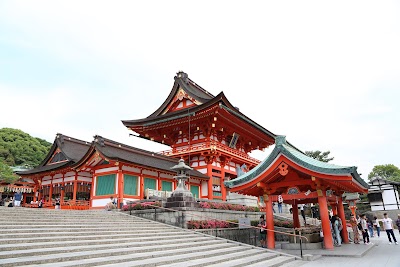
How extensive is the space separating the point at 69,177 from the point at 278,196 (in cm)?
1913

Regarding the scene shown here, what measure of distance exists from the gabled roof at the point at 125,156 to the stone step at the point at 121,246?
10073mm

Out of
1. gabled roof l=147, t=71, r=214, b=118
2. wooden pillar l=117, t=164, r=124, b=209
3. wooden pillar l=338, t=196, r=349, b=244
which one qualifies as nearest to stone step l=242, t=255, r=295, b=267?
wooden pillar l=338, t=196, r=349, b=244

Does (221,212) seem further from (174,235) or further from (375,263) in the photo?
(375,263)

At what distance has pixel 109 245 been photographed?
9117mm

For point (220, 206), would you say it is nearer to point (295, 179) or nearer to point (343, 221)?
A: point (295, 179)

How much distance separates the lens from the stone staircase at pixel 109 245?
730cm

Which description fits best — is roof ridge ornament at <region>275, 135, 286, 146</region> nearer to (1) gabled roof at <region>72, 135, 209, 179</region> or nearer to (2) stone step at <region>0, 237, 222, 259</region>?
(2) stone step at <region>0, 237, 222, 259</region>

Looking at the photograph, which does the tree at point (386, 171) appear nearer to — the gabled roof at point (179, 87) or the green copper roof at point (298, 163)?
the gabled roof at point (179, 87)

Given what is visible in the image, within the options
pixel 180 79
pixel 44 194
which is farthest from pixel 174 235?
pixel 180 79

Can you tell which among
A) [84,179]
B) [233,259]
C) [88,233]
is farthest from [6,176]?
[233,259]

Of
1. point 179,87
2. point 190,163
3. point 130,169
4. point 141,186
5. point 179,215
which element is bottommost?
point 179,215

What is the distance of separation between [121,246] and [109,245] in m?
0.38

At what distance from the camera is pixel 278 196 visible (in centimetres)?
1309

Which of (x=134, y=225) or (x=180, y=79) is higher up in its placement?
(x=180, y=79)
